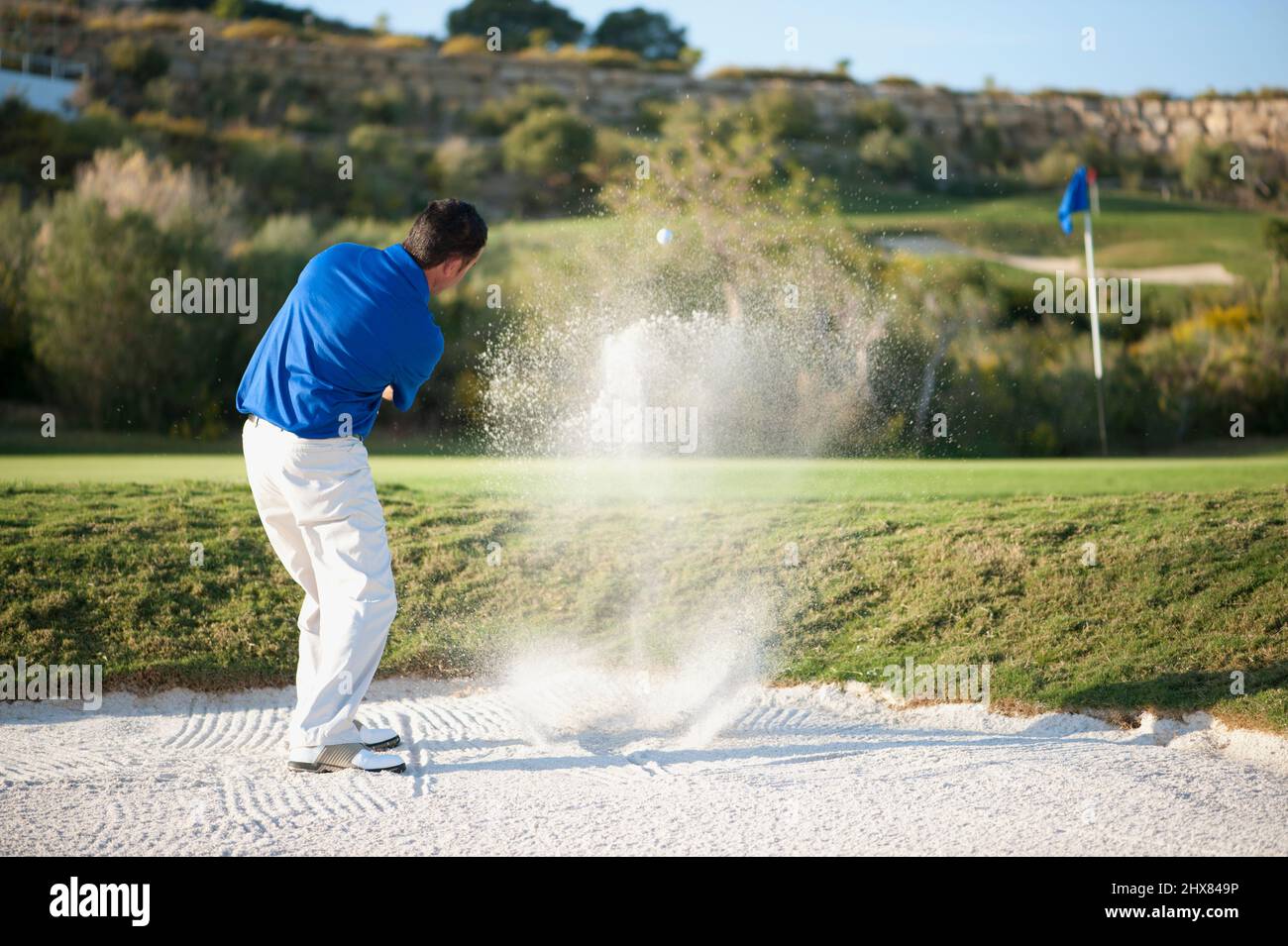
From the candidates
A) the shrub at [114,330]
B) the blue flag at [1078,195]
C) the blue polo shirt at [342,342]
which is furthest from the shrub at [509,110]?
the blue polo shirt at [342,342]

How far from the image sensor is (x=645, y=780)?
5480 mm

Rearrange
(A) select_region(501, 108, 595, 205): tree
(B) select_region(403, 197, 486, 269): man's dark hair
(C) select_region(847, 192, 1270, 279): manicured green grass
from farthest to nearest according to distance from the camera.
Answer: (A) select_region(501, 108, 595, 205): tree < (C) select_region(847, 192, 1270, 279): manicured green grass < (B) select_region(403, 197, 486, 269): man's dark hair

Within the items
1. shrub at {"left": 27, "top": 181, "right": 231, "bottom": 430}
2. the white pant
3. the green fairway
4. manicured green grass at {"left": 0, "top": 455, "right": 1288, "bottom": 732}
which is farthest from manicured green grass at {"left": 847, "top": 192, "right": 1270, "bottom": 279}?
the white pant

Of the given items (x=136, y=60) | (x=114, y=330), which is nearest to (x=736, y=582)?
(x=114, y=330)

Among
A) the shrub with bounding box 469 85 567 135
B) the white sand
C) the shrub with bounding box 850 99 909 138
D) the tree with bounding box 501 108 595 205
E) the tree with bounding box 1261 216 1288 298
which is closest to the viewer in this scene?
the white sand

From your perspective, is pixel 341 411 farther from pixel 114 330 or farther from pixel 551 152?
pixel 551 152

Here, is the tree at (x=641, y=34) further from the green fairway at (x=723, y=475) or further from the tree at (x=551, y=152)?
the green fairway at (x=723, y=475)

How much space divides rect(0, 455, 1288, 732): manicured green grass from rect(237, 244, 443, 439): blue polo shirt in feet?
9.18

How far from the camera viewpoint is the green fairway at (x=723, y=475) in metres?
11.0

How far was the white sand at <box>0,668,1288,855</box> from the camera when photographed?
4.67 m

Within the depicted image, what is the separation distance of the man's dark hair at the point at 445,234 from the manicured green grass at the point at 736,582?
3242 mm

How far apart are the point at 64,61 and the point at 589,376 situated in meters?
27.1

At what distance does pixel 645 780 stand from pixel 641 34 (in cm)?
4812

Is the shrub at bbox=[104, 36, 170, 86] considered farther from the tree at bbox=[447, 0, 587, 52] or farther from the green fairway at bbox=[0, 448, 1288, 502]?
the green fairway at bbox=[0, 448, 1288, 502]
